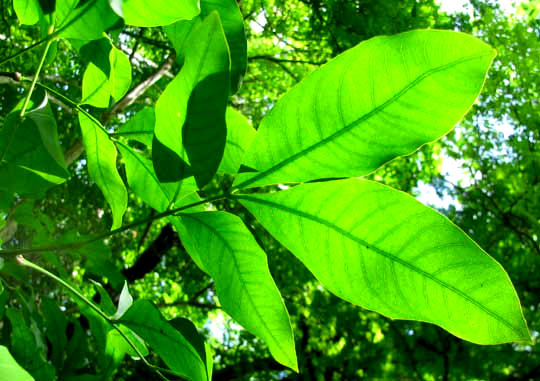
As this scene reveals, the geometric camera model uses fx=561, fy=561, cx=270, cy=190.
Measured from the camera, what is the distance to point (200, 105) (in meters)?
0.34

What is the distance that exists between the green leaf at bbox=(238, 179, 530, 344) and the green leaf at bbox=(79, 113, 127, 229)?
0.18 metres

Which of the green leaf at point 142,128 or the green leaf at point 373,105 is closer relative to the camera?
the green leaf at point 373,105

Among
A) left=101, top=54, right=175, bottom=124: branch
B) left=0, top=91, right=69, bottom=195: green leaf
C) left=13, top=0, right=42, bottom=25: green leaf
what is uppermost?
left=101, top=54, right=175, bottom=124: branch

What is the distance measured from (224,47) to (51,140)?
0.13 m

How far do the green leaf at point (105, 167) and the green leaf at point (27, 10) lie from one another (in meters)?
0.11

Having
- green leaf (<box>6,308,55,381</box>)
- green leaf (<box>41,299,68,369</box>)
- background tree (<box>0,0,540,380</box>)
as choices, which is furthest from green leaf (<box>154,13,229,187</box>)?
background tree (<box>0,0,540,380</box>)

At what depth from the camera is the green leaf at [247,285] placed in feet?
1.28

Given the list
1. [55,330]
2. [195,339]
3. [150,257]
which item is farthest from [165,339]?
[150,257]

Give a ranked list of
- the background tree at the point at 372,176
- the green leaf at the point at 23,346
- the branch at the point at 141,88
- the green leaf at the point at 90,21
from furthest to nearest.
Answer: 1. the background tree at the point at 372,176
2. the branch at the point at 141,88
3. the green leaf at the point at 23,346
4. the green leaf at the point at 90,21

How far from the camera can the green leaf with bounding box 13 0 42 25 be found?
16.0 inches

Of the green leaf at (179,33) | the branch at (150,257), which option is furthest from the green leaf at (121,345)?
the branch at (150,257)

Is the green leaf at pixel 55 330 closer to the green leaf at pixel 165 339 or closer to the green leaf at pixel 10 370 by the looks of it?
the green leaf at pixel 165 339

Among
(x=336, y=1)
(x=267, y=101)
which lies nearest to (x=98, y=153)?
(x=336, y=1)

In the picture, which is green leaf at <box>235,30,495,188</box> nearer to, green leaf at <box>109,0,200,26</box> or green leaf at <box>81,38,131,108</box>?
green leaf at <box>109,0,200,26</box>
